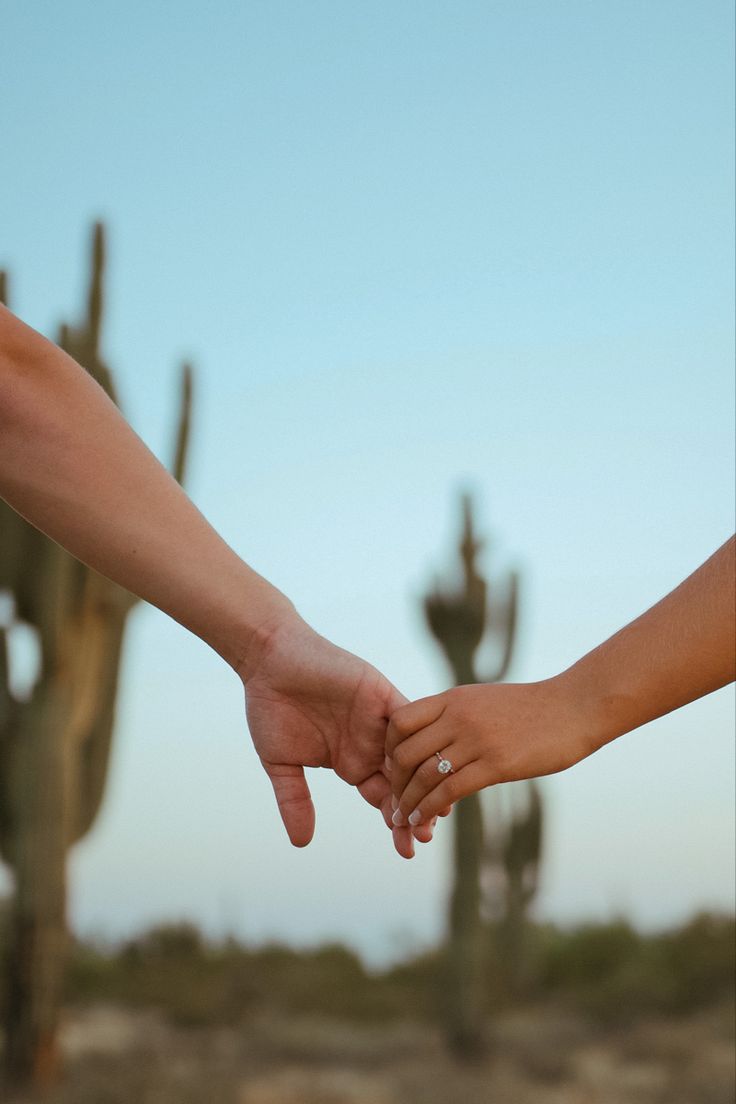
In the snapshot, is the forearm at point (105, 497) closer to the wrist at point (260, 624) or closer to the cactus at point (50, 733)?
the wrist at point (260, 624)

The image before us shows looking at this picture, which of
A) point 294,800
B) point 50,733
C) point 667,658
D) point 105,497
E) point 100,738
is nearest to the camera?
point 667,658

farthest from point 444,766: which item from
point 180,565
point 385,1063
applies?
point 385,1063

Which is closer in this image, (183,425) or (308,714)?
(308,714)

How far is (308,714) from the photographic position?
2.59m

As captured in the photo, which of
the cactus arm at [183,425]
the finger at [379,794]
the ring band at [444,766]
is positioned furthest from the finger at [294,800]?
the cactus arm at [183,425]

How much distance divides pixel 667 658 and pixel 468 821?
863 cm

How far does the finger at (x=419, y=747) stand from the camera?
2.39 metres

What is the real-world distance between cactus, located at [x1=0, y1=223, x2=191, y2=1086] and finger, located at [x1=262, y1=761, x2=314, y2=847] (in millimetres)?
5688

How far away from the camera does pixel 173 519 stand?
2.40 meters

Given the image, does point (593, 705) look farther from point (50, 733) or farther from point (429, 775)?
point (50, 733)

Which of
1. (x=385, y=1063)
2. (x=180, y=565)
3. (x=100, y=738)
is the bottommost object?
(x=385, y=1063)

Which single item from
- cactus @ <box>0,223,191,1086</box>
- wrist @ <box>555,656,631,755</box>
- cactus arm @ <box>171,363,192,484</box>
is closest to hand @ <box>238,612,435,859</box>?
wrist @ <box>555,656,631,755</box>

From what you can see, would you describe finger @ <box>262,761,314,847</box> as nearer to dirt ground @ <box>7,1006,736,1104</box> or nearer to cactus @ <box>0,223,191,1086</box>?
cactus @ <box>0,223,191,1086</box>

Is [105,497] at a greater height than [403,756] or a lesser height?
greater
